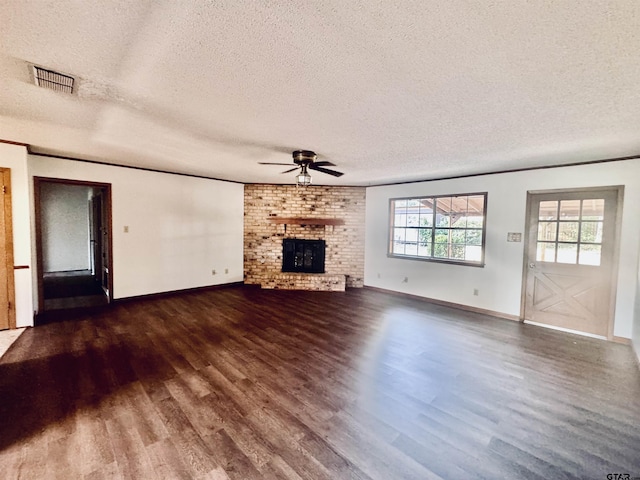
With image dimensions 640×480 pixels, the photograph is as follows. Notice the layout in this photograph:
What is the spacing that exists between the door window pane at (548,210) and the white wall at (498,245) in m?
0.22

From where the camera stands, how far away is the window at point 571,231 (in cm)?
382

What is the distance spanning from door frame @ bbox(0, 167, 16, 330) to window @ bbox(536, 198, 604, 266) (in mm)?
7341

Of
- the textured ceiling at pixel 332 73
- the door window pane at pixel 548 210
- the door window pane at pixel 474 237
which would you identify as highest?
the textured ceiling at pixel 332 73

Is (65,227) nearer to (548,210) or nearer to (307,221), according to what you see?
(307,221)

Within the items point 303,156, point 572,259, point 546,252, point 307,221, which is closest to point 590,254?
point 572,259

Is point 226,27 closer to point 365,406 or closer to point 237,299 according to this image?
A: point 365,406

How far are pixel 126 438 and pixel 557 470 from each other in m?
2.70

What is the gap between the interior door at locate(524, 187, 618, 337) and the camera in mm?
3734

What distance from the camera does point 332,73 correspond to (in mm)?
1721

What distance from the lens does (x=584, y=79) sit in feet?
5.59

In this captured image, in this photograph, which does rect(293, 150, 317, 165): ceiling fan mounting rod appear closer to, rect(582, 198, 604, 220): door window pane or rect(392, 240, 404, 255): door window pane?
rect(392, 240, 404, 255): door window pane

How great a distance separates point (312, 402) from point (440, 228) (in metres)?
4.18

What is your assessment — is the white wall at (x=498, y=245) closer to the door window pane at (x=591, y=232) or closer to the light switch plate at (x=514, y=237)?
the light switch plate at (x=514, y=237)

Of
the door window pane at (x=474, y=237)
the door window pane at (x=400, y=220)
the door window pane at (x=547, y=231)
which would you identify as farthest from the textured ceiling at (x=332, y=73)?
the door window pane at (x=400, y=220)
